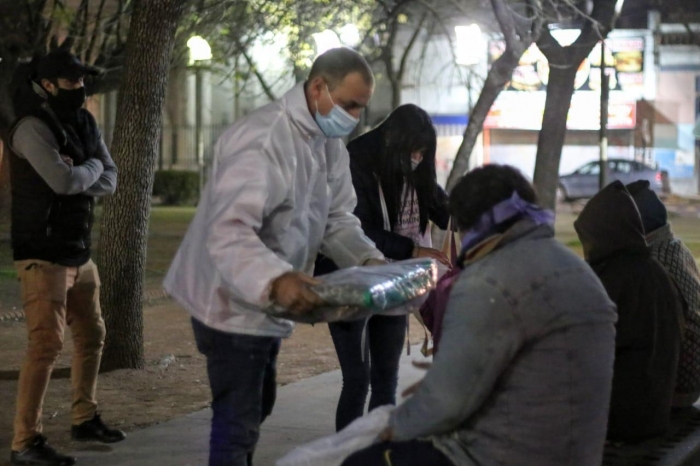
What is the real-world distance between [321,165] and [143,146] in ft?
11.5

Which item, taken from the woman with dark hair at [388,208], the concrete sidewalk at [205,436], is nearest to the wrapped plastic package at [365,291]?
the woman with dark hair at [388,208]

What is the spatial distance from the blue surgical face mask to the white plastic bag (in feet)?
3.42

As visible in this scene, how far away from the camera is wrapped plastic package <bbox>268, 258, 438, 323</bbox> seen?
326 cm

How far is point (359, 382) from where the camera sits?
469 centimetres

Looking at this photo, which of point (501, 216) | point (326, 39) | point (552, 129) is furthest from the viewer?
point (326, 39)

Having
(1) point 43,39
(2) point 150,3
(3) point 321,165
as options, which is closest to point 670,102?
(1) point 43,39

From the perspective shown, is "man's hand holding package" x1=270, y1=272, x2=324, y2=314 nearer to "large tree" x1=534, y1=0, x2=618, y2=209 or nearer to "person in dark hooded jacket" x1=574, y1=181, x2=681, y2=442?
"person in dark hooded jacket" x1=574, y1=181, x2=681, y2=442

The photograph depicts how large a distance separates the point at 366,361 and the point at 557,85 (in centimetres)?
1132

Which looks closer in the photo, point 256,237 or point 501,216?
point 501,216

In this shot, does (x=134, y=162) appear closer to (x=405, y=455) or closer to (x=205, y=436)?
(x=205, y=436)

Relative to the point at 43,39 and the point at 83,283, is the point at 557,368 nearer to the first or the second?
the point at 83,283

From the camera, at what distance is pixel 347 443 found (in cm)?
323

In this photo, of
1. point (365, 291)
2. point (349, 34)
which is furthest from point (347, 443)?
point (349, 34)

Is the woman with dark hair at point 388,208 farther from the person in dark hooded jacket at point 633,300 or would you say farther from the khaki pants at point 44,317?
the khaki pants at point 44,317
